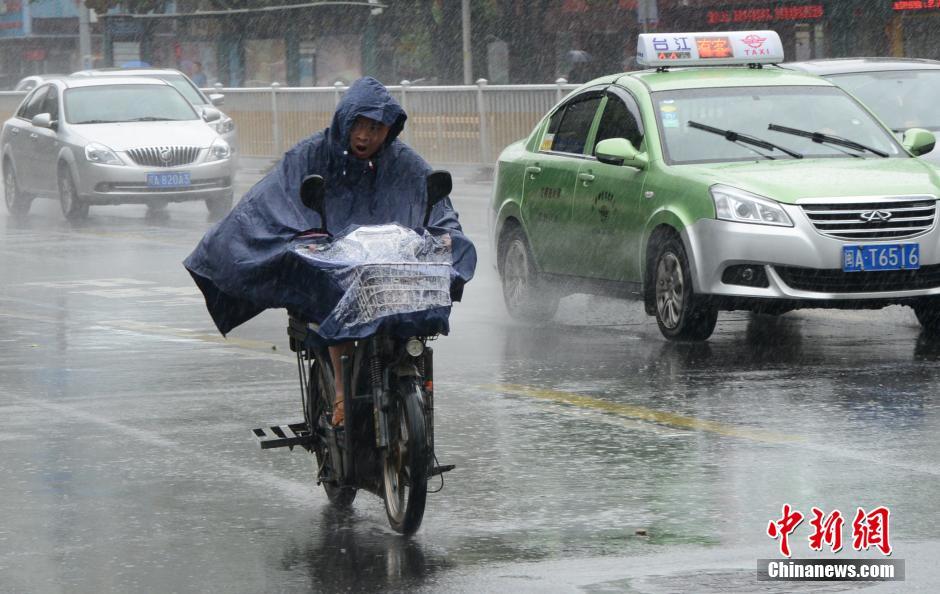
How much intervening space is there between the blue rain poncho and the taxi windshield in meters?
4.85

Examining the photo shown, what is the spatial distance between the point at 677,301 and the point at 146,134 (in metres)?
12.7

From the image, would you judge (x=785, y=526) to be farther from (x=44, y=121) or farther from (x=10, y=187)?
(x=10, y=187)

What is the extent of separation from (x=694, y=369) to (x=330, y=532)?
415cm

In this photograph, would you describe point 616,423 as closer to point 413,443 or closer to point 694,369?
point 694,369

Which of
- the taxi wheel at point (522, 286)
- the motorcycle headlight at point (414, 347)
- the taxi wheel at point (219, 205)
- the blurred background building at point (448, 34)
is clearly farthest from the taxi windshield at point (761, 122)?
the blurred background building at point (448, 34)

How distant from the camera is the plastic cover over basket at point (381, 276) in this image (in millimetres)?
6379

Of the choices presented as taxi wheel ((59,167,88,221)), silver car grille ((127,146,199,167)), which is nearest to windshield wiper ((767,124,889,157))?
silver car grille ((127,146,199,167))

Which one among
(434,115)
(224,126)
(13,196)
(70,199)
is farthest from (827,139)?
(434,115)

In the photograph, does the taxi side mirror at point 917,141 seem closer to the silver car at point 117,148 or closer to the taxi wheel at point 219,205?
the silver car at point 117,148

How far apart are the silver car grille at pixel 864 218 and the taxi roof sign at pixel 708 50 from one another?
90.2 inches

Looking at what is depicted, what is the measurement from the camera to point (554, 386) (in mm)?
9922

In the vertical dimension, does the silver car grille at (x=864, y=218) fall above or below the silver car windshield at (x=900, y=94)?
below

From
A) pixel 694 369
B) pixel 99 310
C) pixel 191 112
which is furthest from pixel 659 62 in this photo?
pixel 191 112

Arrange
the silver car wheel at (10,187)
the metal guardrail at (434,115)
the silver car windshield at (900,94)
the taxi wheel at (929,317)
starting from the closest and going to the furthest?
the taxi wheel at (929,317)
the silver car windshield at (900,94)
the silver car wheel at (10,187)
the metal guardrail at (434,115)
